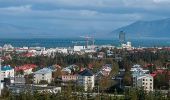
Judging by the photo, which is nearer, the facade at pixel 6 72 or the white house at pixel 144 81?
the white house at pixel 144 81

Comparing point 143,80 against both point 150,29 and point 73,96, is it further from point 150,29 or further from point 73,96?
point 150,29

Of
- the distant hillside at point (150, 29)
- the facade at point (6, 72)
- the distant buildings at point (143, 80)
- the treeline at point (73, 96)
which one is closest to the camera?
the treeline at point (73, 96)

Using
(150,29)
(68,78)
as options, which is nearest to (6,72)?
(68,78)

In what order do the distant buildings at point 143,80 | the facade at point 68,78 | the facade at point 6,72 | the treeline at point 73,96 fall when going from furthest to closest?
the facade at point 6,72 → the facade at point 68,78 → the distant buildings at point 143,80 → the treeline at point 73,96

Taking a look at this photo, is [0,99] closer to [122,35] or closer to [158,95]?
[158,95]

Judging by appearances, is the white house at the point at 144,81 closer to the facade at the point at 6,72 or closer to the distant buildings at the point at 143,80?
the distant buildings at the point at 143,80

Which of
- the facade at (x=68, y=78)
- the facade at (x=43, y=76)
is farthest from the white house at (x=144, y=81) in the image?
the facade at (x=43, y=76)

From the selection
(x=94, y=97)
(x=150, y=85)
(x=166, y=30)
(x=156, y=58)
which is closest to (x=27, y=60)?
(x=156, y=58)

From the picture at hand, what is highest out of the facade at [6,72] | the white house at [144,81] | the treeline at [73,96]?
the facade at [6,72]
